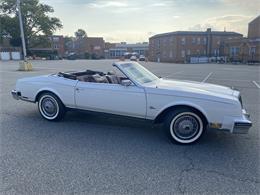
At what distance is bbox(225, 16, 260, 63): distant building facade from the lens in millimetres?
46906

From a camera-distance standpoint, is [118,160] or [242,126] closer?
[118,160]

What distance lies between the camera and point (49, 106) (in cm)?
514

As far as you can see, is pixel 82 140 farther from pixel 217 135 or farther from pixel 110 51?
pixel 110 51

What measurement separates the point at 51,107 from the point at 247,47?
52.5 metres

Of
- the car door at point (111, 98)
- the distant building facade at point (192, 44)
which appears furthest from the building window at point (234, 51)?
the car door at point (111, 98)

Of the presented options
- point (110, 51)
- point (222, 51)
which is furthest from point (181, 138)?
point (110, 51)

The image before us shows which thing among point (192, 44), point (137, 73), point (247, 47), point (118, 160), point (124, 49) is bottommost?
point (118, 160)

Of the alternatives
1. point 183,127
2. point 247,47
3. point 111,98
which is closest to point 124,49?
point 247,47

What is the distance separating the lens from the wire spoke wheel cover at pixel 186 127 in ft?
13.1

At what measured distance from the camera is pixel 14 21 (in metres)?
56.6

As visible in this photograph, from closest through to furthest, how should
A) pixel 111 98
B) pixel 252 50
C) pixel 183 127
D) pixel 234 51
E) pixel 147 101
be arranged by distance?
pixel 183 127, pixel 147 101, pixel 111 98, pixel 252 50, pixel 234 51

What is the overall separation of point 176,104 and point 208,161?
1.05m

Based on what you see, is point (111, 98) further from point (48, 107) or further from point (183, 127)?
point (48, 107)

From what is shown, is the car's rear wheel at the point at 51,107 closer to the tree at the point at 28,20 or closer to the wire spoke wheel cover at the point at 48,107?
the wire spoke wheel cover at the point at 48,107
